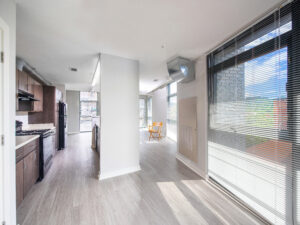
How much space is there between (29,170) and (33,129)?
1.45 meters

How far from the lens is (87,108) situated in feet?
26.7

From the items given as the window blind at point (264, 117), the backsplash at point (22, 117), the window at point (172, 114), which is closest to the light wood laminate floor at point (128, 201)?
the window blind at point (264, 117)

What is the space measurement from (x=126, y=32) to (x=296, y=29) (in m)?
2.11

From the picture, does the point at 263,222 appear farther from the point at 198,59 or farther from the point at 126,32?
the point at 126,32

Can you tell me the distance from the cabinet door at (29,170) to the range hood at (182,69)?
10.7ft

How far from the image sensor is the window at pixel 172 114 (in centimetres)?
590

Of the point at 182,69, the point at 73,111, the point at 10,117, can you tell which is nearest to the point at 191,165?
the point at 182,69

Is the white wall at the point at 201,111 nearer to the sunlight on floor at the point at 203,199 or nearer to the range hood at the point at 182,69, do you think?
the range hood at the point at 182,69

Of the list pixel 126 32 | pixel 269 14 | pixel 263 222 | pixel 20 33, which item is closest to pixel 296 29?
pixel 269 14

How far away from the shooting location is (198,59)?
2861 millimetres

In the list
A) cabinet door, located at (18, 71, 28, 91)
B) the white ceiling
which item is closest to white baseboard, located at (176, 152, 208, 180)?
the white ceiling

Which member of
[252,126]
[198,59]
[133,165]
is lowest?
[133,165]

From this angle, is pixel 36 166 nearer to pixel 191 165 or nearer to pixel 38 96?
pixel 38 96

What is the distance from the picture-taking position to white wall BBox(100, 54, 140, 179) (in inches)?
103
